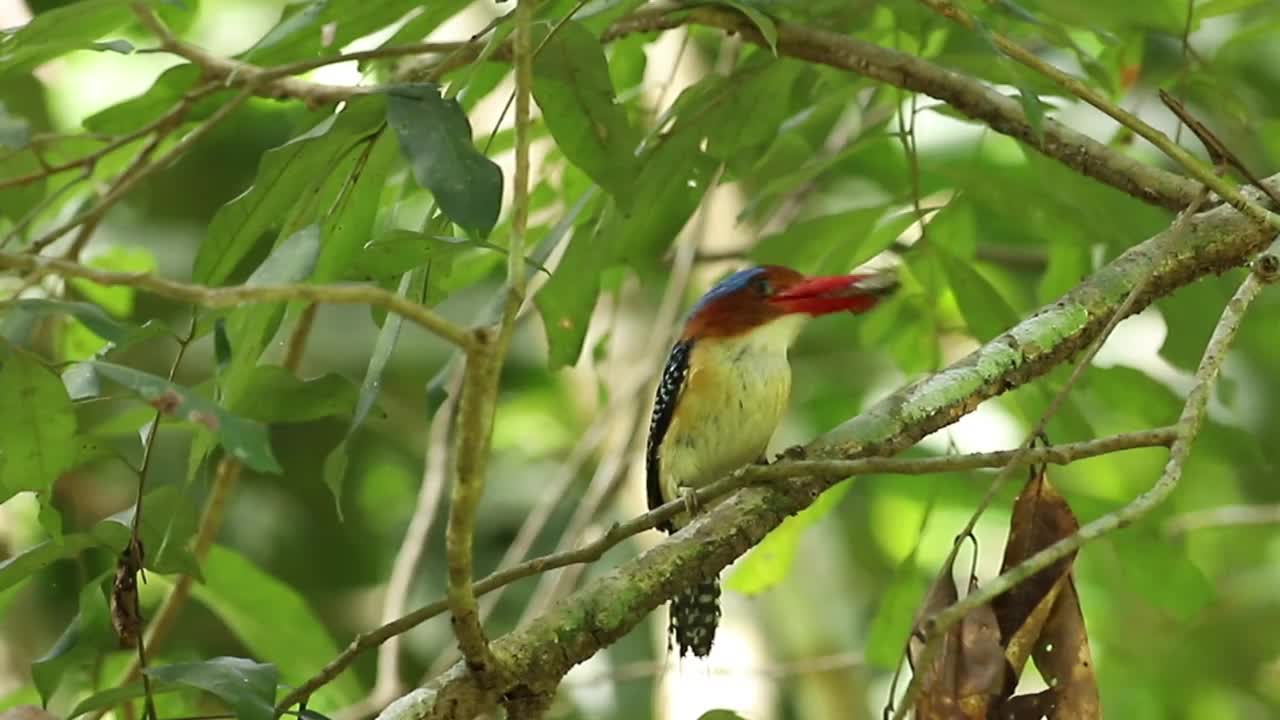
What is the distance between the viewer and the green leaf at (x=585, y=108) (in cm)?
190

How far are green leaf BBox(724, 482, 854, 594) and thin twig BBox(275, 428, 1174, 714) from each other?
3.65 ft

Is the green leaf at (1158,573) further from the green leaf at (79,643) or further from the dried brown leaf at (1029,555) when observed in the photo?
the green leaf at (79,643)

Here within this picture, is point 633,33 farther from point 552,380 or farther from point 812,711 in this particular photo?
point 552,380

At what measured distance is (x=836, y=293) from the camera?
2707 millimetres

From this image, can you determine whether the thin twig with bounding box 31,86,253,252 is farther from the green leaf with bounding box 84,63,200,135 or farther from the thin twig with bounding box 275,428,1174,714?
the thin twig with bounding box 275,428,1174,714

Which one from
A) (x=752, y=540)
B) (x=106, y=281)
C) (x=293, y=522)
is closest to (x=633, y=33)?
(x=752, y=540)

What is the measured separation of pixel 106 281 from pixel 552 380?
3693 millimetres

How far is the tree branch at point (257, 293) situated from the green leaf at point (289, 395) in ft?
2.05

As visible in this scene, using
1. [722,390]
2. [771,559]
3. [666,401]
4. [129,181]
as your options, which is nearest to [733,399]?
[722,390]

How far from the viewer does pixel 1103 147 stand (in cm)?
240

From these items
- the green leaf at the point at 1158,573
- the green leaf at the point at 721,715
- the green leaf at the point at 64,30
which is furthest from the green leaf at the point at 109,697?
the green leaf at the point at 1158,573

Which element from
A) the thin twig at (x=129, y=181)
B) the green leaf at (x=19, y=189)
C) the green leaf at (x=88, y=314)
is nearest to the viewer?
the green leaf at (x=88, y=314)

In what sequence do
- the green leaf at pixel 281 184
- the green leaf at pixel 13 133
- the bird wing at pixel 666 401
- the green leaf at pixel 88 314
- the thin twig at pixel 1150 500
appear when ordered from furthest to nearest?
the bird wing at pixel 666 401 → the green leaf at pixel 13 133 → the green leaf at pixel 281 184 → the green leaf at pixel 88 314 → the thin twig at pixel 1150 500

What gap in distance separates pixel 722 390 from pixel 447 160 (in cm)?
162
